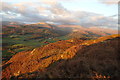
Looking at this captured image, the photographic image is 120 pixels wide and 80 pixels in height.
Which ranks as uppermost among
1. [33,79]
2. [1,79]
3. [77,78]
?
[77,78]

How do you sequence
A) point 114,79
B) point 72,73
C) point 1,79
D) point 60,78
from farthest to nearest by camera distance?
1. point 1,79
2. point 72,73
3. point 60,78
4. point 114,79

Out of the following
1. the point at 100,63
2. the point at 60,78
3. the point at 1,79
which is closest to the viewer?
the point at 60,78

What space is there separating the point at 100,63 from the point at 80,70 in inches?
115

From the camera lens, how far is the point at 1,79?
94.2ft

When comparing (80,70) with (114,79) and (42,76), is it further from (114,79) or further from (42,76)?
(42,76)

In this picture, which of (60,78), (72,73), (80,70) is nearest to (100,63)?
(80,70)

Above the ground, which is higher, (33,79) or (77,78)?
(77,78)

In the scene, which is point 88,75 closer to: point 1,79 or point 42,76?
point 42,76

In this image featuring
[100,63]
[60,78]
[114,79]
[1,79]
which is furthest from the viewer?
[1,79]

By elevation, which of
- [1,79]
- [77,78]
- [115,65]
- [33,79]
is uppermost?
[115,65]

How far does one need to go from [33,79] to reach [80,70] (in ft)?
17.4

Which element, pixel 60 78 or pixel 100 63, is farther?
pixel 100 63

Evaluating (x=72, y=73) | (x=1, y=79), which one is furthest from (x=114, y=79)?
(x=1, y=79)

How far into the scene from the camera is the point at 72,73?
10430 millimetres
